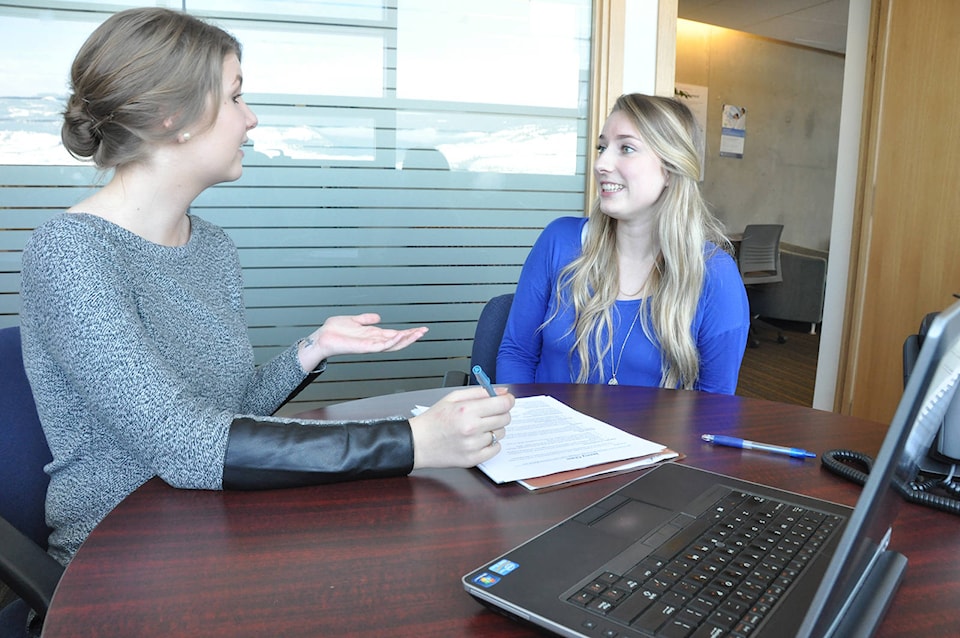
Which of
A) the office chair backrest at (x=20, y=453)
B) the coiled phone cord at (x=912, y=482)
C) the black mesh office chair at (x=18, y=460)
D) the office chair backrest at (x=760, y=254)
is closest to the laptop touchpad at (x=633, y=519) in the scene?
the coiled phone cord at (x=912, y=482)

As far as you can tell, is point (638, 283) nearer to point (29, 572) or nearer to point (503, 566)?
point (503, 566)

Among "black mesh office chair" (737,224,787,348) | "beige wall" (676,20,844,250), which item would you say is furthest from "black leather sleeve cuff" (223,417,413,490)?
"beige wall" (676,20,844,250)

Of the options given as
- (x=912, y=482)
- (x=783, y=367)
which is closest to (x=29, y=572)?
(x=912, y=482)

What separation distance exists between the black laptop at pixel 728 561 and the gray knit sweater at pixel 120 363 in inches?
19.8

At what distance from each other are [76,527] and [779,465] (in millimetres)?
1105

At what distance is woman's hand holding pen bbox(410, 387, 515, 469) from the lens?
1001 mm

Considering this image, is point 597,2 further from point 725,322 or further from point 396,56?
point 725,322

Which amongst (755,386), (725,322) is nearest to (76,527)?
(725,322)

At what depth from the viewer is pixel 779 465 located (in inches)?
44.3

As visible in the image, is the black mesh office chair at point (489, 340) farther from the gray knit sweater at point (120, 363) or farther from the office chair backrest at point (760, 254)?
the office chair backrest at point (760, 254)

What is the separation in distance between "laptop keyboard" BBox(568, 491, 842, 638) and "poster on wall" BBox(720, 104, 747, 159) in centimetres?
798

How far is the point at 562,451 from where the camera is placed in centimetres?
114

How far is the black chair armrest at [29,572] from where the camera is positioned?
2.90 feet

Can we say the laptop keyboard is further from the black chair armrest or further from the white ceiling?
the white ceiling
